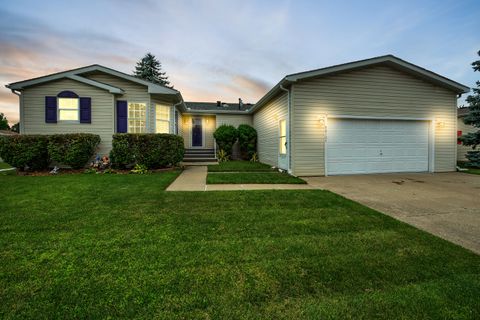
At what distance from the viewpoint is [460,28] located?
Answer: 11.3 meters

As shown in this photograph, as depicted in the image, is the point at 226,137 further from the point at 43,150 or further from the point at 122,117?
the point at 43,150

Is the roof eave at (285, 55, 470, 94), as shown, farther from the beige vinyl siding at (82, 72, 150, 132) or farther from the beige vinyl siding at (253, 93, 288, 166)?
the beige vinyl siding at (82, 72, 150, 132)

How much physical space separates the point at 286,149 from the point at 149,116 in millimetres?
6212

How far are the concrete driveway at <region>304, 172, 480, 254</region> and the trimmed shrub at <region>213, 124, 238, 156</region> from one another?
24.8ft

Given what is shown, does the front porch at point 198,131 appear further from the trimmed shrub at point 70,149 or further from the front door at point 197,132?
the trimmed shrub at point 70,149

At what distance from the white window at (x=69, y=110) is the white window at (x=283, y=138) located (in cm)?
874

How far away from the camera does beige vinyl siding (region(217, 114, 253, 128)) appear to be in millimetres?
14852

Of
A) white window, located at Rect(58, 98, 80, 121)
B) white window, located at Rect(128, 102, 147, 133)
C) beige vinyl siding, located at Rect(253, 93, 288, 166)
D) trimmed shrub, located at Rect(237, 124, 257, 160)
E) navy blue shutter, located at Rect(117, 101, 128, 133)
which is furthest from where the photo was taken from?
trimmed shrub, located at Rect(237, 124, 257, 160)

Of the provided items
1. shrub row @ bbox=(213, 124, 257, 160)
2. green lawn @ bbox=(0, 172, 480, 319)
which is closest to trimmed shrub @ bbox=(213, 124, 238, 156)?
shrub row @ bbox=(213, 124, 257, 160)

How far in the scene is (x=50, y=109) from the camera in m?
9.12

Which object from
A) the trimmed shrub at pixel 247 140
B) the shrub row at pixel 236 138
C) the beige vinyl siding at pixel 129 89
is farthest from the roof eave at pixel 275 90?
the beige vinyl siding at pixel 129 89

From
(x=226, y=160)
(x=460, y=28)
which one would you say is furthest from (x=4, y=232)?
(x=460, y=28)

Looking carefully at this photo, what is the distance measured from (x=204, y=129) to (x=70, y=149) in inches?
315

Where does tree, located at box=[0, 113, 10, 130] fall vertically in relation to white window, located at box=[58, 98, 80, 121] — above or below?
above
